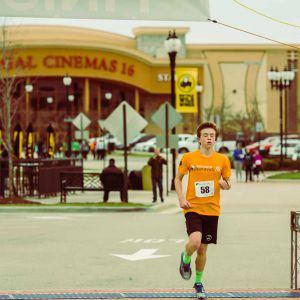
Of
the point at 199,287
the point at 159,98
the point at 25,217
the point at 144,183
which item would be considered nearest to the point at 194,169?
the point at 199,287

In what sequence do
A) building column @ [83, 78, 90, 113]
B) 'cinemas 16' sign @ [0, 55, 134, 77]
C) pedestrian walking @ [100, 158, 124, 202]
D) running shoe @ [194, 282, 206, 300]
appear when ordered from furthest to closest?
building column @ [83, 78, 90, 113] → 'cinemas 16' sign @ [0, 55, 134, 77] → pedestrian walking @ [100, 158, 124, 202] → running shoe @ [194, 282, 206, 300]

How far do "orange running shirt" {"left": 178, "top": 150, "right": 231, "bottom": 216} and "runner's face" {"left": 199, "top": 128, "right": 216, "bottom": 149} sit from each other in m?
0.13

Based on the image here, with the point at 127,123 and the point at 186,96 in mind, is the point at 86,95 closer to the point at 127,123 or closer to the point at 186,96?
the point at 186,96

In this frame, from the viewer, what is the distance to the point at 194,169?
874cm

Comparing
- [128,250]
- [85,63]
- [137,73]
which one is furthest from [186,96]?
[137,73]

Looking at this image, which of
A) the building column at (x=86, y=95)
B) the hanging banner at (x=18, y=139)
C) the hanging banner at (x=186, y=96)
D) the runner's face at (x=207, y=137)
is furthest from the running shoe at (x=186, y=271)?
the building column at (x=86, y=95)

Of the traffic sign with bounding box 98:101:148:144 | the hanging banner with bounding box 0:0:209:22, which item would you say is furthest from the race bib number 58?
the traffic sign with bounding box 98:101:148:144

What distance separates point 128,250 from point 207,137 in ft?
20.2

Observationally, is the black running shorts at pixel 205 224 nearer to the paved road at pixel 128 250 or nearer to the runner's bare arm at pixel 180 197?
the runner's bare arm at pixel 180 197

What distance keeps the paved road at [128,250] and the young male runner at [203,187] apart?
153 cm

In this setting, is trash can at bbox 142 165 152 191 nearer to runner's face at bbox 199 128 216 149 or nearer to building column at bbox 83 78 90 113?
runner's face at bbox 199 128 216 149

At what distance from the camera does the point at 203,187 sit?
870 cm

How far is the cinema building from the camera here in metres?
111

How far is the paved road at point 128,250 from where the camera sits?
10.7m
